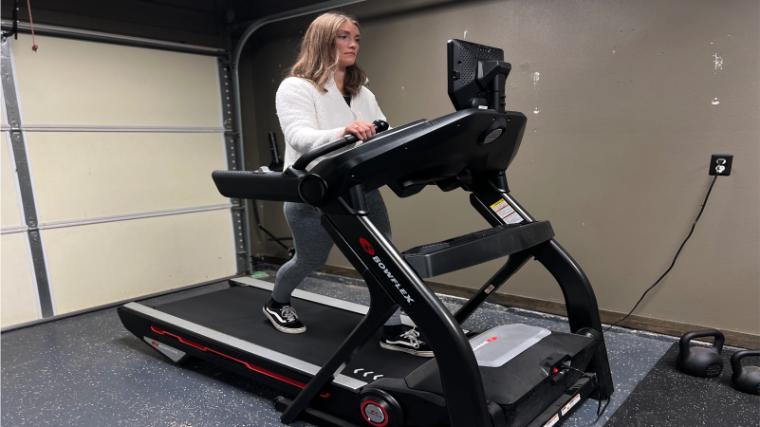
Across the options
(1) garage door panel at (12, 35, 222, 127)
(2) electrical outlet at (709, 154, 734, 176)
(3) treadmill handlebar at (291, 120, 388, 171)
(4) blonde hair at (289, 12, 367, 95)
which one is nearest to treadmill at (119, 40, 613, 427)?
(3) treadmill handlebar at (291, 120, 388, 171)

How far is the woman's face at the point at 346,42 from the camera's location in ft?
6.51

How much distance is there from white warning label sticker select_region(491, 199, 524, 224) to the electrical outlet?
115 cm

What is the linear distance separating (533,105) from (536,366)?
1.76 meters

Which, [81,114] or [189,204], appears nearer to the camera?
[81,114]

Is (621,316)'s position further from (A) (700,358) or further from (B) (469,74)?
(B) (469,74)

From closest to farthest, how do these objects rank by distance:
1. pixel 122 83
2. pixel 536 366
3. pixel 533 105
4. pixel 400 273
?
1. pixel 400 273
2. pixel 536 366
3. pixel 533 105
4. pixel 122 83

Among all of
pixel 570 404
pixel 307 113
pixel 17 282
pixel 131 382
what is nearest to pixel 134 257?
pixel 17 282

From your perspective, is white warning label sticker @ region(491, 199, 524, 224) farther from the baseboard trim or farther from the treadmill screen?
the baseboard trim

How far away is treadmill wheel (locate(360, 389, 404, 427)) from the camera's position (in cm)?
158

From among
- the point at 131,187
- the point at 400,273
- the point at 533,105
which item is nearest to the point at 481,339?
the point at 400,273

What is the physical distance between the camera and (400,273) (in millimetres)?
1407

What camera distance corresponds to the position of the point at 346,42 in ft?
6.57

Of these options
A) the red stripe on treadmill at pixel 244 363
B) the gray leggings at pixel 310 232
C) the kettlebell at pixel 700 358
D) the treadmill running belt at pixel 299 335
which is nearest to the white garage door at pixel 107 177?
the treadmill running belt at pixel 299 335

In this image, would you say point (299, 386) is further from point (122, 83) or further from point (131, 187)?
point (122, 83)
